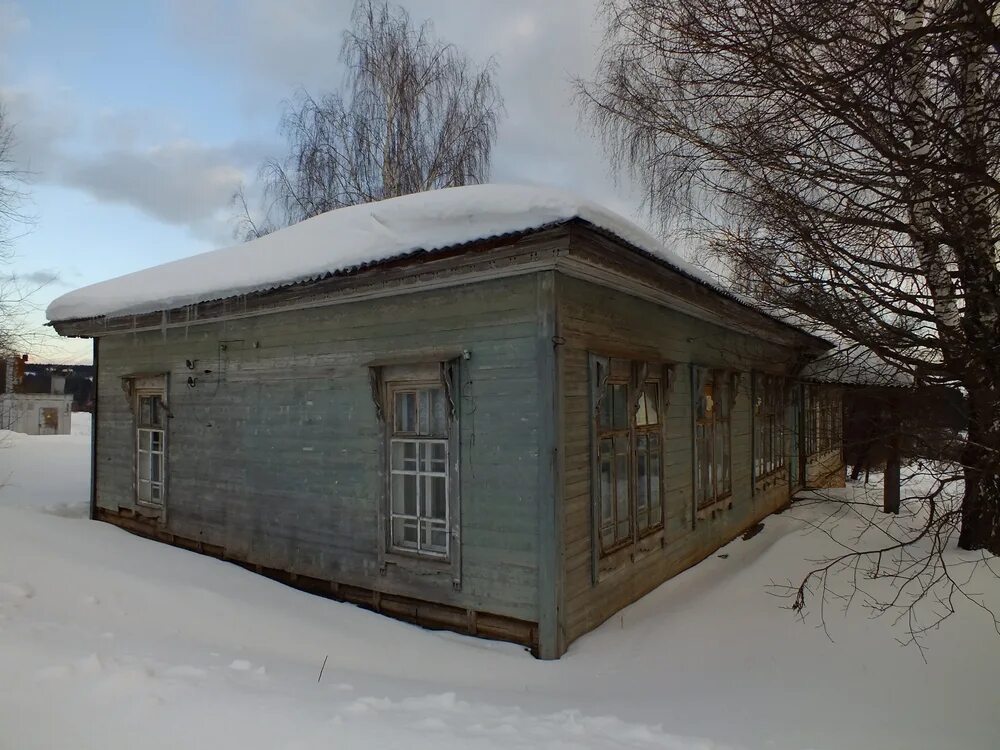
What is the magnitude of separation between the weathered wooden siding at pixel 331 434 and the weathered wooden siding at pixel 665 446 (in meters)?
0.33

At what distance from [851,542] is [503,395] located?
636 cm

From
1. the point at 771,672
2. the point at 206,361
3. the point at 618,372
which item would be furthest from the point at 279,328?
the point at 771,672

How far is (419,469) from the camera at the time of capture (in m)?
5.86

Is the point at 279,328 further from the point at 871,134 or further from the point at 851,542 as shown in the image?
the point at 851,542

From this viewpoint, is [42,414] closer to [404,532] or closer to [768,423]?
[404,532]

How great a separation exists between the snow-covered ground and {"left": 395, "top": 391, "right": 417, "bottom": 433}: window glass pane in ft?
5.90

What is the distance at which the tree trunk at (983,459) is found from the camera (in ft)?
12.5

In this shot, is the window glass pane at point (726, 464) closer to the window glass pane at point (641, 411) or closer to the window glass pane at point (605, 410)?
the window glass pane at point (641, 411)

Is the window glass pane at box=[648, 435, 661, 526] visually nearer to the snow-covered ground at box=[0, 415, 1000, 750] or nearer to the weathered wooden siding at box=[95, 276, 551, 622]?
the snow-covered ground at box=[0, 415, 1000, 750]

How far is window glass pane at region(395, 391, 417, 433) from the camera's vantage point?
5.96 m

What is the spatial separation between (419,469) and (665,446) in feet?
9.70

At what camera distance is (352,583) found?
621 centimetres

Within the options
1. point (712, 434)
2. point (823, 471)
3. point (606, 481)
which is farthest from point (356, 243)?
point (823, 471)

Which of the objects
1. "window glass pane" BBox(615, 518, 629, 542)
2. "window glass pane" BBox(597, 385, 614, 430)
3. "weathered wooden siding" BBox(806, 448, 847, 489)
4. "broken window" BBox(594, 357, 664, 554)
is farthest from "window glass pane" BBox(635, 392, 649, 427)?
"weathered wooden siding" BBox(806, 448, 847, 489)
